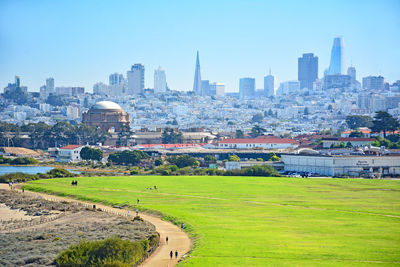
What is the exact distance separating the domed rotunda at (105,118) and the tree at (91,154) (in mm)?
51467

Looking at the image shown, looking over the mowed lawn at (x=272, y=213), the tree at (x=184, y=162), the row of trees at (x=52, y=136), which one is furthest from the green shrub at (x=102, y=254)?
the row of trees at (x=52, y=136)

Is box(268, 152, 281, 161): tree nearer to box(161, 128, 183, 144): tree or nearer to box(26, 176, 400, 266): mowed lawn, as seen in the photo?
box(26, 176, 400, 266): mowed lawn

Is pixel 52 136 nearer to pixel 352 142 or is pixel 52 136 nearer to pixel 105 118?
pixel 105 118

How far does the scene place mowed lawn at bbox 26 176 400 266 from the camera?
104 ft

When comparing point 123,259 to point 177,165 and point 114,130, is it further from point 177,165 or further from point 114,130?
point 114,130

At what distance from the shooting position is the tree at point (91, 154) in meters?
103

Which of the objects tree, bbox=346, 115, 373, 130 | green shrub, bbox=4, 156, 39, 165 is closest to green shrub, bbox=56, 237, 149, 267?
green shrub, bbox=4, 156, 39, 165

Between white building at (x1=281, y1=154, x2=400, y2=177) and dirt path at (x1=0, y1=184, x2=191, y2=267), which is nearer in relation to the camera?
dirt path at (x1=0, y1=184, x2=191, y2=267)

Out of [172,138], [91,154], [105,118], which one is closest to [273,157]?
[91,154]

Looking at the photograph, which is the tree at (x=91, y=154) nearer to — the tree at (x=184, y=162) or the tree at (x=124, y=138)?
the tree at (x=184, y=162)

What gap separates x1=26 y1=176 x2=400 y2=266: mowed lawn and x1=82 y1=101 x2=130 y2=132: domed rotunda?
86.3 metres

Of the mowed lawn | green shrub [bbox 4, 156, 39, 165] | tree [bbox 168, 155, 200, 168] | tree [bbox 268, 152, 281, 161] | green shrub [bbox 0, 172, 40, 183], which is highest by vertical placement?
tree [bbox 268, 152, 281, 161]

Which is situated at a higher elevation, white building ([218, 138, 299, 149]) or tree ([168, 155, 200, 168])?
white building ([218, 138, 299, 149])

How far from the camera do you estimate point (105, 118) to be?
15975 centimetres
